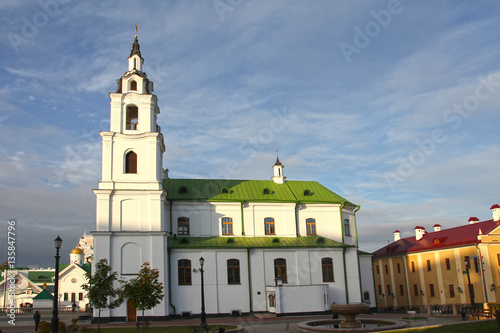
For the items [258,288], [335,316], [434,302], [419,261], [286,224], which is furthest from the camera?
[419,261]

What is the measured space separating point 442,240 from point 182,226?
2682cm

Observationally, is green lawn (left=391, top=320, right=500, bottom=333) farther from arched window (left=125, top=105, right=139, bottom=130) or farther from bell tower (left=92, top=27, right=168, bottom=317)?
arched window (left=125, top=105, right=139, bottom=130)

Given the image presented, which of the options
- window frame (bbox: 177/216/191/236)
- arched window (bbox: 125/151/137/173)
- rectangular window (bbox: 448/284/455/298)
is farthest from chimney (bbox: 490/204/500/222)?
arched window (bbox: 125/151/137/173)

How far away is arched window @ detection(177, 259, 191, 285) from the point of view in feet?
113

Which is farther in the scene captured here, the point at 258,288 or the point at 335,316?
the point at 258,288

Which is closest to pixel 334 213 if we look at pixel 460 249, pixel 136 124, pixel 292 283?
pixel 292 283

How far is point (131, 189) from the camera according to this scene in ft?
110

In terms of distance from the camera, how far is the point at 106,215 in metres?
32.9

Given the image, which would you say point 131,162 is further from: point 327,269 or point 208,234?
point 327,269

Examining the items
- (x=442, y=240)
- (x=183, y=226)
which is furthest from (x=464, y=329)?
(x=442, y=240)

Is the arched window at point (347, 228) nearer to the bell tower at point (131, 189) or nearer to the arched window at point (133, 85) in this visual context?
the bell tower at point (131, 189)

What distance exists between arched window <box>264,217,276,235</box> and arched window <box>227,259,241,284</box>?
14.9ft

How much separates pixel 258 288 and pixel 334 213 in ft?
35.1

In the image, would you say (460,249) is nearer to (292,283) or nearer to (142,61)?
(292,283)
